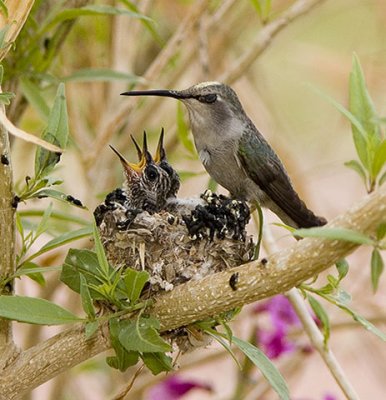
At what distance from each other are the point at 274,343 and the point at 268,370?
2.81 feet

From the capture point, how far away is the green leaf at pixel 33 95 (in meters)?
1.50

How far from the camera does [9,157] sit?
3.41ft

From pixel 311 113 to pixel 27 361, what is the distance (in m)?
3.24

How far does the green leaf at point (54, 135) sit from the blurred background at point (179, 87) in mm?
385

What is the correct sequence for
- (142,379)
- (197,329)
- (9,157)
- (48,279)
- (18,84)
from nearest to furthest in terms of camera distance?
(9,157) < (197,329) < (18,84) < (48,279) < (142,379)

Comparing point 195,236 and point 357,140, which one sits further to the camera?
point 195,236

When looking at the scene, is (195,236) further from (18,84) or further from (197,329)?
(18,84)

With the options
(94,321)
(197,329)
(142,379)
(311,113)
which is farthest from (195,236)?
(311,113)

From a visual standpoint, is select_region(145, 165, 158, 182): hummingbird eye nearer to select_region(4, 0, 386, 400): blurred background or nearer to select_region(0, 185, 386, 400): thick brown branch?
select_region(4, 0, 386, 400): blurred background

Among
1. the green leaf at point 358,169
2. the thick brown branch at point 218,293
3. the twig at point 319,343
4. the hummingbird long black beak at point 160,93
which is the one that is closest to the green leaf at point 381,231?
the thick brown branch at point 218,293

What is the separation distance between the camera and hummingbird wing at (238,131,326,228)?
1654 mm

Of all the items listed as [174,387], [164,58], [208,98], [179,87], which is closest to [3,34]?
[208,98]

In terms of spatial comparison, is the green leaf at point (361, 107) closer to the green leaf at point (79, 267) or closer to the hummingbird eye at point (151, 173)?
the green leaf at point (79, 267)

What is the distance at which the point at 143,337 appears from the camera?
107cm
